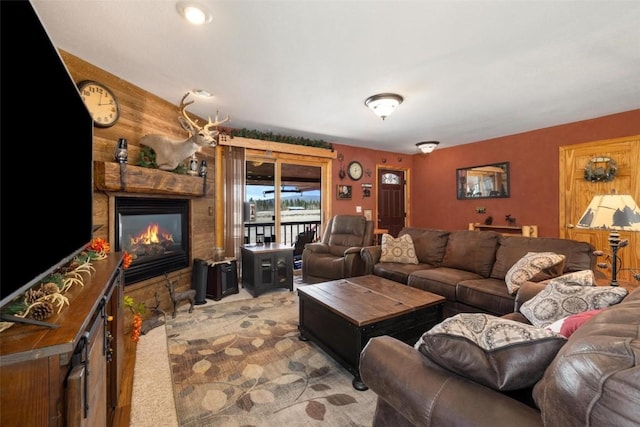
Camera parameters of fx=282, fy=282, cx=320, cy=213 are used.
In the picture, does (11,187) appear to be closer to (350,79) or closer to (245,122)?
(350,79)

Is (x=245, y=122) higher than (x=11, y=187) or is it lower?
higher

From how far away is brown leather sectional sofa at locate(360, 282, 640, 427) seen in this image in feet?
1.77

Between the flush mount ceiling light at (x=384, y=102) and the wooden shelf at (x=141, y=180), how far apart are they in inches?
Answer: 90.0

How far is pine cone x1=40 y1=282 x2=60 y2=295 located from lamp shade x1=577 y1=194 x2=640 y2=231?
2928 mm

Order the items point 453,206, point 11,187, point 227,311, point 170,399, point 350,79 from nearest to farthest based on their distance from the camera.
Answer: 1. point 11,187
2. point 170,399
3. point 350,79
4. point 227,311
5. point 453,206

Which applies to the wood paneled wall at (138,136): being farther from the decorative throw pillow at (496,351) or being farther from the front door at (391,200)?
the front door at (391,200)

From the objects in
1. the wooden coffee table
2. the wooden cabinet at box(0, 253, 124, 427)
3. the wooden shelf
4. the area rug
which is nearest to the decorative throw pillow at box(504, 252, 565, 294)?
the wooden coffee table

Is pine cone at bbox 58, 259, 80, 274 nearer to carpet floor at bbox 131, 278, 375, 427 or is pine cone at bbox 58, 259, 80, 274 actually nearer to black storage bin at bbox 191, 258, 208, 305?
carpet floor at bbox 131, 278, 375, 427

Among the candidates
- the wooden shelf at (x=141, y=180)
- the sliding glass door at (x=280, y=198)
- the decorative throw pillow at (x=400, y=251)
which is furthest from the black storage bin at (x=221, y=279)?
the decorative throw pillow at (x=400, y=251)

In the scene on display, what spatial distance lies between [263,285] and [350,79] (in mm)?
2752

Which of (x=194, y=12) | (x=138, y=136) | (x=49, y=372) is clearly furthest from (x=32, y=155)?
(x=138, y=136)

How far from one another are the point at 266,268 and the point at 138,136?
84.8 inches

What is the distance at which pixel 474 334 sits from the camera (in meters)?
0.93

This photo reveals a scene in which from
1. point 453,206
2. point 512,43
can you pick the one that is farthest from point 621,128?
point 512,43
